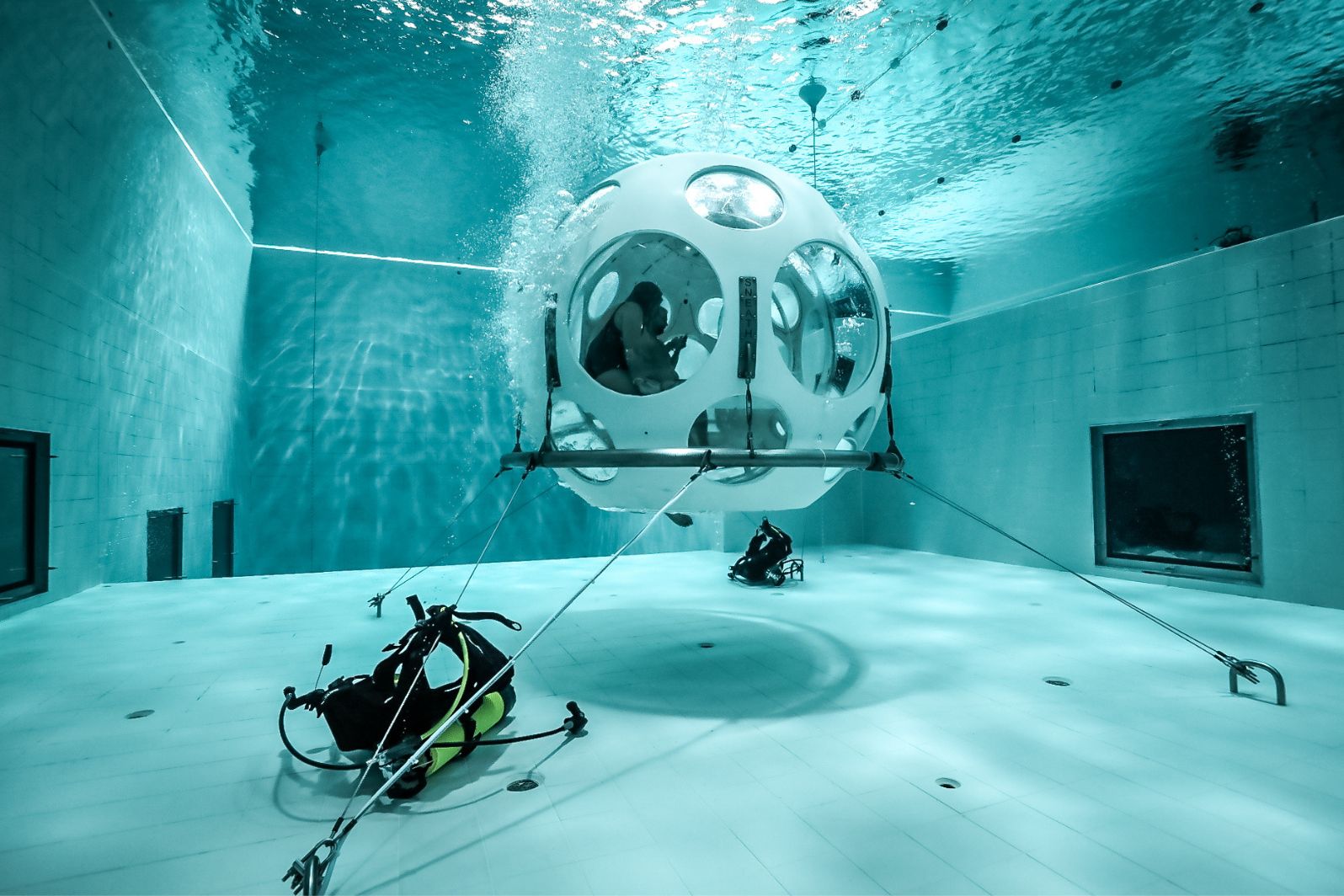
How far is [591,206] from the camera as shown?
3.57 m

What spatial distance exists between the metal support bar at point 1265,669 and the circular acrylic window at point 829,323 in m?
2.57

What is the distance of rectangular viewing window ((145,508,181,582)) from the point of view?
8.14 metres

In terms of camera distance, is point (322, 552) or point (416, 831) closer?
point (416, 831)

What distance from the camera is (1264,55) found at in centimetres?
583

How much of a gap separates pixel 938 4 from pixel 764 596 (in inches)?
217

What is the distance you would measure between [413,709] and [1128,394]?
Answer: 8.53 meters

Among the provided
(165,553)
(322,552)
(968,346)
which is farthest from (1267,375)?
(322,552)

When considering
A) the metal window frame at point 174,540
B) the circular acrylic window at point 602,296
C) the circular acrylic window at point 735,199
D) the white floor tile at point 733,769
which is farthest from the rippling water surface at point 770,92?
the white floor tile at point 733,769

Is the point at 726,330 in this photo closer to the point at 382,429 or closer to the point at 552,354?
the point at 552,354

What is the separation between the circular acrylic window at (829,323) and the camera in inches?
143

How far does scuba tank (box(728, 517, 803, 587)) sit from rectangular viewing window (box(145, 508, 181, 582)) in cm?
719

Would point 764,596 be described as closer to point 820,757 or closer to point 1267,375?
point 820,757

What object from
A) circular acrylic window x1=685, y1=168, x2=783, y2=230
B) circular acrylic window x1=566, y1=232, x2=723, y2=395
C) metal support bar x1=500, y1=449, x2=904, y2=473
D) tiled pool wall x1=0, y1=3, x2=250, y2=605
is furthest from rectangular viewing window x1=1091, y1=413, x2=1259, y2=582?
tiled pool wall x1=0, y1=3, x2=250, y2=605

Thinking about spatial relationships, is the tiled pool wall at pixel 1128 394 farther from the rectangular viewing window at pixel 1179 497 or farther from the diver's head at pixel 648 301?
the diver's head at pixel 648 301
